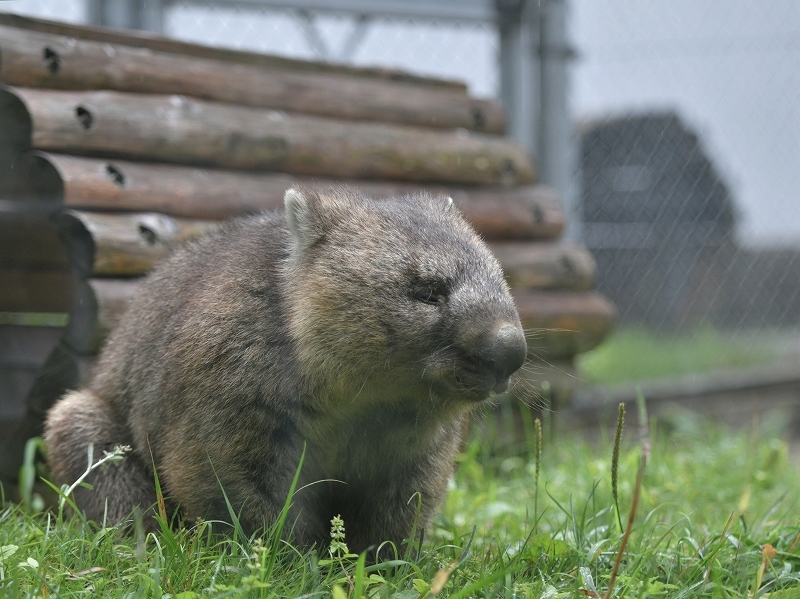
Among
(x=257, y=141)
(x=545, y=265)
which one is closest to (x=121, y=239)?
(x=257, y=141)

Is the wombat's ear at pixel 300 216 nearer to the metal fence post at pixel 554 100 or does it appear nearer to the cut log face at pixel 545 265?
the cut log face at pixel 545 265

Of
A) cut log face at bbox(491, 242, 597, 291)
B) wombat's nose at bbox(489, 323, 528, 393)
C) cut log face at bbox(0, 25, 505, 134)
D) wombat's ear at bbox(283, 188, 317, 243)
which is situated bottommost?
cut log face at bbox(491, 242, 597, 291)

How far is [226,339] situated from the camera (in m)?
3.15

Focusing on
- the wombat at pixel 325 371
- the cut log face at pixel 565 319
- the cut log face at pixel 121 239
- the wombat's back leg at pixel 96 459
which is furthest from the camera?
the cut log face at pixel 565 319

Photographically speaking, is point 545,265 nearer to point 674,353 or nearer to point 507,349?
point 674,353

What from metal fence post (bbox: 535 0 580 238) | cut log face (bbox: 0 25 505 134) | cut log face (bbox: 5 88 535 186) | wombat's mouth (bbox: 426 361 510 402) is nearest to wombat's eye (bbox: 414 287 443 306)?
wombat's mouth (bbox: 426 361 510 402)

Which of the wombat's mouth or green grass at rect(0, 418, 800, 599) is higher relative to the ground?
the wombat's mouth

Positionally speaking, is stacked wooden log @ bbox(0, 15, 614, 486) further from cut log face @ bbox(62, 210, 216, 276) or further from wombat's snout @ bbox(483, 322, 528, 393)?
wombat's snout @ bbox(483, 322, 528, 393)

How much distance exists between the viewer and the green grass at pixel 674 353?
848 cm

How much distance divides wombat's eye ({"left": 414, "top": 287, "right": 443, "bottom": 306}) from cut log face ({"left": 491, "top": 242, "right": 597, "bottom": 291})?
280 cm

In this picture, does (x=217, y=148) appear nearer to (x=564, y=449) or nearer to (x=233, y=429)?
(x=233, y=429)

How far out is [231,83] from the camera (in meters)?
5.24

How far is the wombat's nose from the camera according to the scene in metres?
2.75

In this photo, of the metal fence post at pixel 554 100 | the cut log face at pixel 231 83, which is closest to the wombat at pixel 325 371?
the cut log face at pixel 231 83
